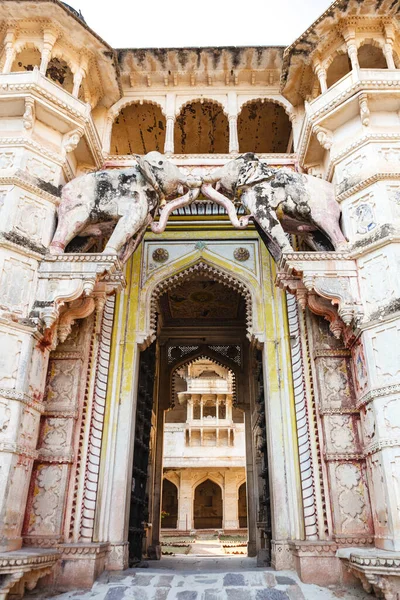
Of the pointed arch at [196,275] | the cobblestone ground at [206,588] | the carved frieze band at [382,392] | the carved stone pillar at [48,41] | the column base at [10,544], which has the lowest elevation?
the cobblestone ground at [206,588]

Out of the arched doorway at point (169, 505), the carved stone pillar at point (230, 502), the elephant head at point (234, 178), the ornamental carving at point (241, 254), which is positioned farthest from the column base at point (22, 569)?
the arched doorway at point (169, 505)

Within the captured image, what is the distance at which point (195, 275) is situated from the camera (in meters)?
8.39

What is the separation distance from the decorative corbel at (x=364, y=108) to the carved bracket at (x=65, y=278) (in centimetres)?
408

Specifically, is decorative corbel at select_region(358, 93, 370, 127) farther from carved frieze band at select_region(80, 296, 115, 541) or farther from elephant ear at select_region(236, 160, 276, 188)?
carved frieze band at select_region(80, 296, 115, 541)

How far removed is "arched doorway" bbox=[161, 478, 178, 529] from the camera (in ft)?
88.0

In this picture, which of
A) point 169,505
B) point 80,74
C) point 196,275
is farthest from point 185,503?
point 80,74

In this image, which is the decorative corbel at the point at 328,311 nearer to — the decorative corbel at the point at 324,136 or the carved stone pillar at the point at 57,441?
the decorative corbel at the point at 324,136

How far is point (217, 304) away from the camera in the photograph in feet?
36.4

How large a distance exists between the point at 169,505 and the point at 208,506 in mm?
2276

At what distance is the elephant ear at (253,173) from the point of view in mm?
6887

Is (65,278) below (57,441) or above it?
above

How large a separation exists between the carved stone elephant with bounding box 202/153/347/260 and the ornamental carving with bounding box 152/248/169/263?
1.52 metres

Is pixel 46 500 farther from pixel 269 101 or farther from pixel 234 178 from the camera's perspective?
pixel 269 101

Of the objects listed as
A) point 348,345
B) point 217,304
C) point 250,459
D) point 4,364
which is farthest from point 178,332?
point 4,364
